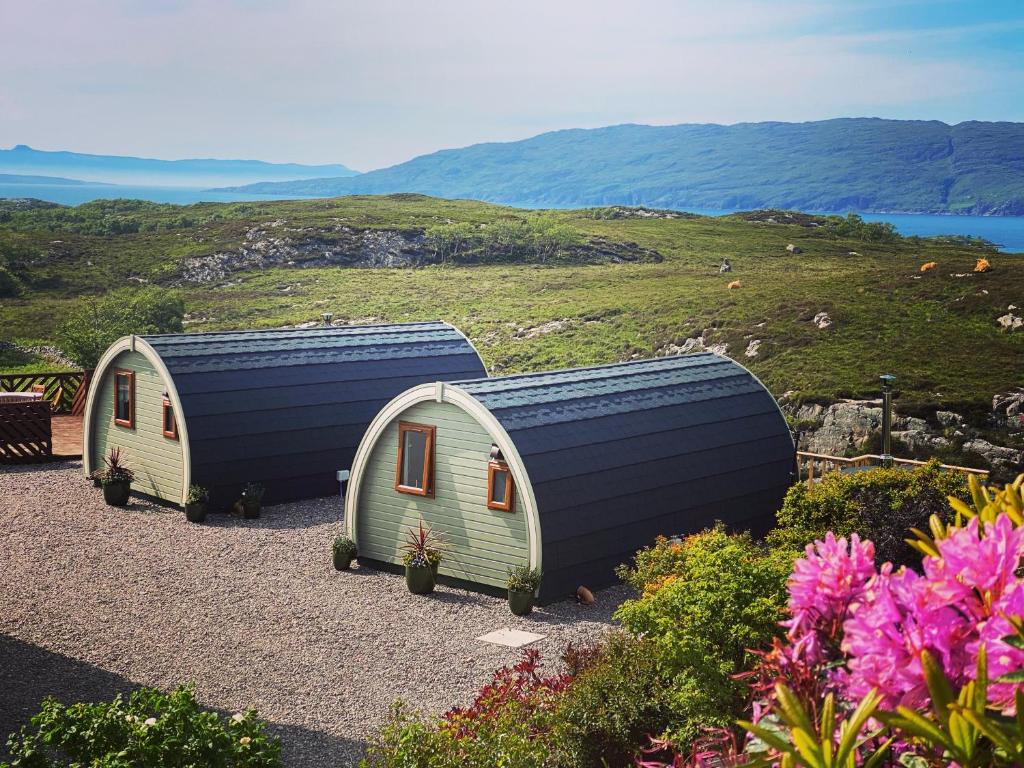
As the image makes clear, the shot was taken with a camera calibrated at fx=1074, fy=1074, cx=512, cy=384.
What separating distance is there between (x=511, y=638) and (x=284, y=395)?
9467 millimetres

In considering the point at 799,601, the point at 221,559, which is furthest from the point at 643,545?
the point at 799,601

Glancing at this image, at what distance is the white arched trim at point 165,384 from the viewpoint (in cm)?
2059

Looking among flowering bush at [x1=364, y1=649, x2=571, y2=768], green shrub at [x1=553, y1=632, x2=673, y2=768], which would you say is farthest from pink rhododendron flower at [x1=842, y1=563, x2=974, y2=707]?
green shrub at [x1=553, y1=632, x2=673, y2=768]

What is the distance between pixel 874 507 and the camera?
15.5m

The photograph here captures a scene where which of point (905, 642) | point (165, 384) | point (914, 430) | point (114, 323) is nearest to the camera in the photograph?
point (905, 642)

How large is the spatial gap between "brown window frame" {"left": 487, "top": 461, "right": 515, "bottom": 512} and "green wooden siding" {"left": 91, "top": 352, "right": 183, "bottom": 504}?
25.6ft

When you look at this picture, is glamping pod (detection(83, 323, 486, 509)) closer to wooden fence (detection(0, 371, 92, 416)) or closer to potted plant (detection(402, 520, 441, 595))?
potted plant (detection(402, 520, 441, 595))

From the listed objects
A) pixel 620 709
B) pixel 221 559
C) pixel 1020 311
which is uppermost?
pixel 1020 311

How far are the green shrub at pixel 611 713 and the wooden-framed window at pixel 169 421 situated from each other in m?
13.1

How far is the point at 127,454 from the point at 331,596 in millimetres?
8543

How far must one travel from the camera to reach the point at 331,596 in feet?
53.0

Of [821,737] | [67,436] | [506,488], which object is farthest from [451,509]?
[67,436]

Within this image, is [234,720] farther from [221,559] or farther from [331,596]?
[221,559]

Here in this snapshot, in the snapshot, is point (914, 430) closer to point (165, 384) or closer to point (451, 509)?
point (451, 509)
